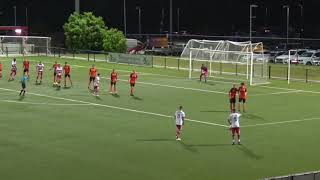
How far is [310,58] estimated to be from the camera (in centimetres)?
6800

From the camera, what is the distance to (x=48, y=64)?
65875 millimetres

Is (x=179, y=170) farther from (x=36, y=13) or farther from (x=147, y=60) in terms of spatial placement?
(x=36, y=13)

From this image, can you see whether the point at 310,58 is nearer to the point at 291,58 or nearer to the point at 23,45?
the point at 291,58

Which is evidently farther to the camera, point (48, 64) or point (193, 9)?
point (193, 9)

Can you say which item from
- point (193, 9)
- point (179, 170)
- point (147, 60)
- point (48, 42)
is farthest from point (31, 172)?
point (193, 9)

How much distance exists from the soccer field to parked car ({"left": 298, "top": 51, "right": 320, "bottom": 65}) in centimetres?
2207

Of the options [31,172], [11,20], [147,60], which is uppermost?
[11,20]

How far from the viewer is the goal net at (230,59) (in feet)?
168

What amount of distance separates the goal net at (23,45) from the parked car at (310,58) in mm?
32389

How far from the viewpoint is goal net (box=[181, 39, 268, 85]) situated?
168 ft

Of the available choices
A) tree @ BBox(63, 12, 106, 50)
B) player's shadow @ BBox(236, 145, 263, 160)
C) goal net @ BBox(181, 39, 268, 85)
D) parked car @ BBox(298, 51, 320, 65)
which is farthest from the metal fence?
player's shadow @ BBox(236, 145, 263, 160)

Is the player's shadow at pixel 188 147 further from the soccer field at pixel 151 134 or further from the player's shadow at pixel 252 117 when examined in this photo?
the player's shadow at pixel 252 117

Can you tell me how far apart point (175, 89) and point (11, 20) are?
4001 inches

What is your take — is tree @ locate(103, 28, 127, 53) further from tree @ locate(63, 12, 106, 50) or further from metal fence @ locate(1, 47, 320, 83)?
metal fence @ locate(1, 47, 320, 83)
